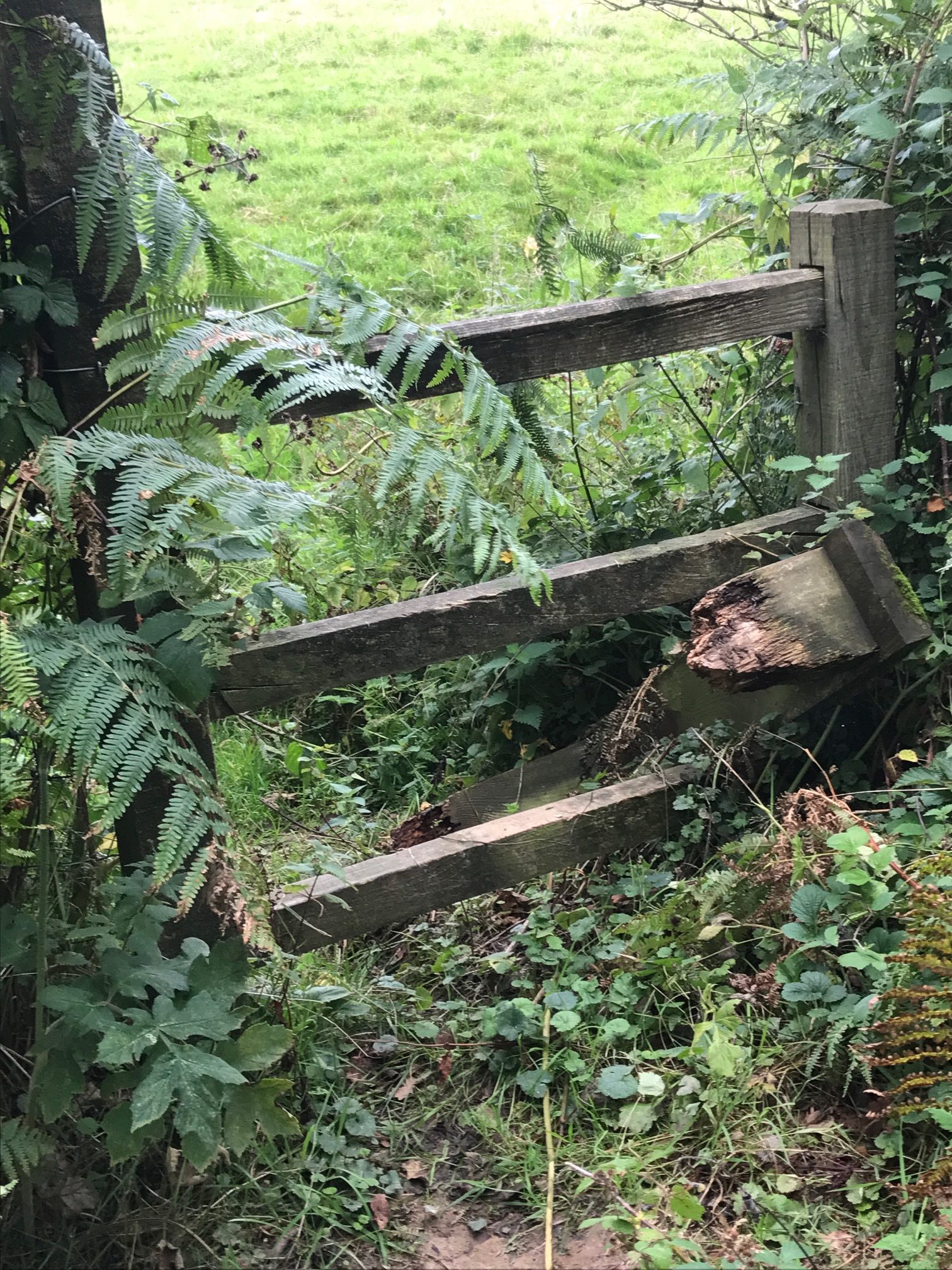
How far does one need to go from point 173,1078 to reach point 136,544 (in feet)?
2.89

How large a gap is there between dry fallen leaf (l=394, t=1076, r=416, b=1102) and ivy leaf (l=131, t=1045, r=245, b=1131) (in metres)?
0.66

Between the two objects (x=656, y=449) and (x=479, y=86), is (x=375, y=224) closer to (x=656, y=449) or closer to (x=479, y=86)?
(x=479, y=86)

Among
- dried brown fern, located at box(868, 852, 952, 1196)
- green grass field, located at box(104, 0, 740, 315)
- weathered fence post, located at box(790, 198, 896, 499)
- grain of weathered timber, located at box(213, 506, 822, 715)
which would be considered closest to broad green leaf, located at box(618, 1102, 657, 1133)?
dried brown fern, located at box(868, 852, 952, 1196)

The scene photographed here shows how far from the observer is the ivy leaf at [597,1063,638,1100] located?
7.75 ft

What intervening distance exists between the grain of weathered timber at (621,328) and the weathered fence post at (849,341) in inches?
2.2

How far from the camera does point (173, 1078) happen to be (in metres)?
1.90

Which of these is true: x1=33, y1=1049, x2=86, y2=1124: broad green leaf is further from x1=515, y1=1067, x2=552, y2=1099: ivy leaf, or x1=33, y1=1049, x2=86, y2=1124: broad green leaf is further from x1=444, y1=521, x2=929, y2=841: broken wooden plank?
x1=444, y1=521, x2=929, y2=841: broken wooden plank

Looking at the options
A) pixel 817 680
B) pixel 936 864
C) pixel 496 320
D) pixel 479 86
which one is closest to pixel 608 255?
pixel 496 320

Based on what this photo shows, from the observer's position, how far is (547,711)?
3.51m

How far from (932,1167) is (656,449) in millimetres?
2509

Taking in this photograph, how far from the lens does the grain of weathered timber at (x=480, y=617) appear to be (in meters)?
2.41

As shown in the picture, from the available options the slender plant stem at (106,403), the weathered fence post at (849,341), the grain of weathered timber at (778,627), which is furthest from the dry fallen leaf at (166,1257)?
the weathered fence post at (849,341)

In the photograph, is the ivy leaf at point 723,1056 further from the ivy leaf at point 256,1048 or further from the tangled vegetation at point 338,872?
the ivy leaf at point 256,1048

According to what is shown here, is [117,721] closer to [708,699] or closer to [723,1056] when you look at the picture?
[723,1056]
